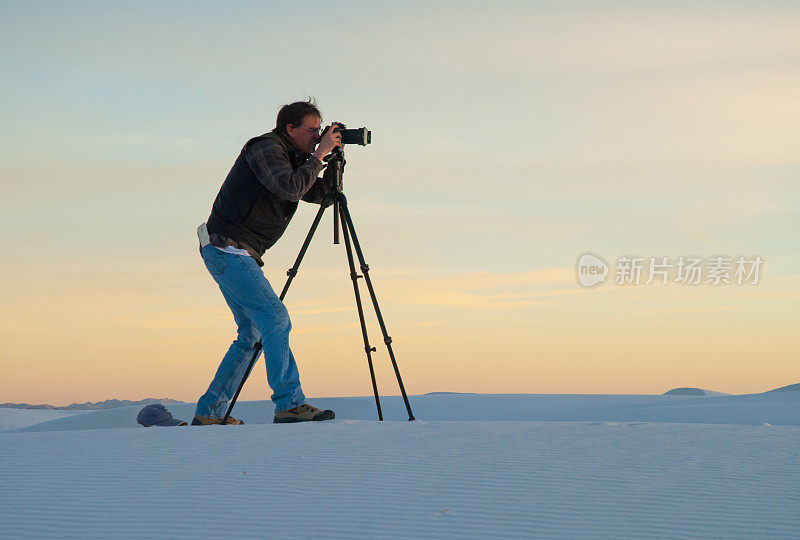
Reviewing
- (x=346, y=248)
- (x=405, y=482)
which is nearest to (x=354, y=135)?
(x=346, y=248)

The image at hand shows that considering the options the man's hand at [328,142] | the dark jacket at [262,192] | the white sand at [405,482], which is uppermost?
the man's hand at [328,142]

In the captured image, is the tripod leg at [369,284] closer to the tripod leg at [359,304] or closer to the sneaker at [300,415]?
the tripod leg at [359,304]

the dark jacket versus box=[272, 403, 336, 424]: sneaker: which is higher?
the dark jacket

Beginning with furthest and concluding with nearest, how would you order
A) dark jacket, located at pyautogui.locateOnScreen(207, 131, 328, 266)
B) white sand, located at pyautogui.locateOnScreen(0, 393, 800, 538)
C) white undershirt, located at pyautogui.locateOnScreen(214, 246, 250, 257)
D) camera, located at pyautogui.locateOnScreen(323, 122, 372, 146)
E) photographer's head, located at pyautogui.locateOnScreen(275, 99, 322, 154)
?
camera, located at pyautogui.locateOnScreen(323, 122, 372, 146) → photographer's head, located at pyautogui.locateOnScreen(275, 99, 322, 154) → white undershirt, located at pyautogui.locateOnScreen(214, 246, 250, 257) → dark jacket, located at pyautogui.locateOnScreen(207, 131, 328, 266) → white sand, located at pyautogui.locateOnScreen(0, 393, 800, 538)

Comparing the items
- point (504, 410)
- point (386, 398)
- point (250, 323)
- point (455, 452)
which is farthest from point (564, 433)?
point (386, 398)

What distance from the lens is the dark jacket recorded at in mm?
4598

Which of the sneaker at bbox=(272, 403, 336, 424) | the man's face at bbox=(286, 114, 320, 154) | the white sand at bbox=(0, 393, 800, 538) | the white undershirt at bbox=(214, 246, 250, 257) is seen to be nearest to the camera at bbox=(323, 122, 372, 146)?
the man's face at bbox=(286, 114, 320, 154)

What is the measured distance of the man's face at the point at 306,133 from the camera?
16.1ft

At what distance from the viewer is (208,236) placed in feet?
15.8

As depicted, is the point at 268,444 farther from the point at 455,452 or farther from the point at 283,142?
the point at 283,142

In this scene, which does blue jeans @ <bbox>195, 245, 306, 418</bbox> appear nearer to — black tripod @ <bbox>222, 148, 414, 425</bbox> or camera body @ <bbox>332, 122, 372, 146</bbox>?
black tripod @ <bbox>222, 148, 414, 425</bbox>

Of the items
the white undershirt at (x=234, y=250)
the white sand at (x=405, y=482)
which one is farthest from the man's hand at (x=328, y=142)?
the white sand at (x=405, y=482)

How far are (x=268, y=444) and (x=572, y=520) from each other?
1641mm

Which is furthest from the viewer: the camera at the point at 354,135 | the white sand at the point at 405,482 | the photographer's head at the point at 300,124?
the camera at the point at 354,135
